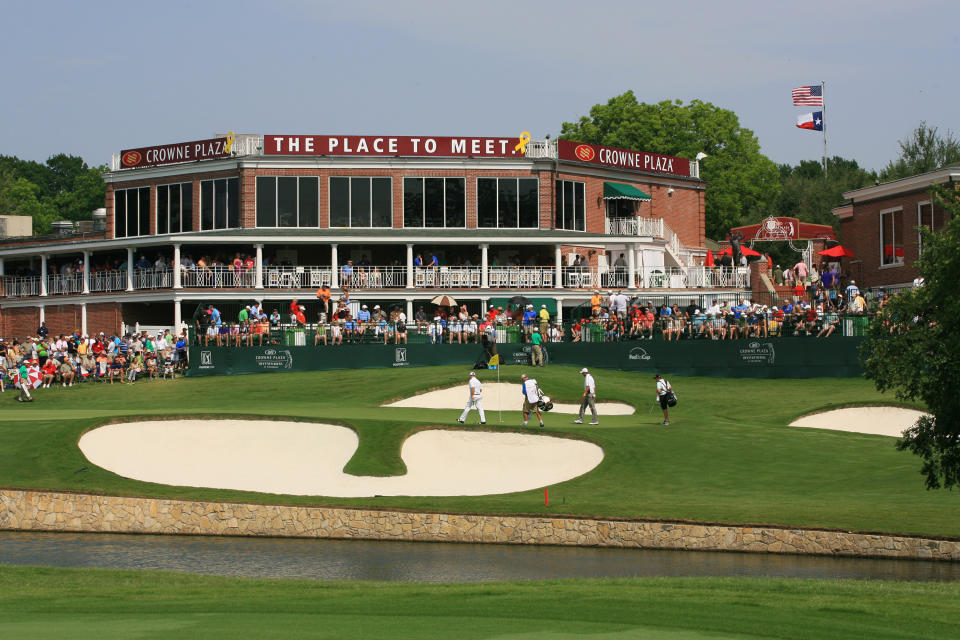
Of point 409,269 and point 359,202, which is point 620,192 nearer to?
point 409,269

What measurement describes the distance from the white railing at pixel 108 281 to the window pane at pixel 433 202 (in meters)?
15.0

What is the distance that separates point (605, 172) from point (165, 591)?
4699 centimetres

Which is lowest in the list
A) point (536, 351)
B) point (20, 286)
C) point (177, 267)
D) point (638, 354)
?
point (638, 354)

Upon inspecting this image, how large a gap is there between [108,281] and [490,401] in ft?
86.4

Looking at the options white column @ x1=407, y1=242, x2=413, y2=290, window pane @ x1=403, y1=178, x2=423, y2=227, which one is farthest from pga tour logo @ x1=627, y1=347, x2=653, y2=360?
window pane @ x1=403, y1=178, x2=423, y2=227

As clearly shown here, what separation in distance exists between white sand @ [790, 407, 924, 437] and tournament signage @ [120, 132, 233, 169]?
33432 mm

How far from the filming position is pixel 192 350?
146 ft

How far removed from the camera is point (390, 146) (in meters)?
56.0

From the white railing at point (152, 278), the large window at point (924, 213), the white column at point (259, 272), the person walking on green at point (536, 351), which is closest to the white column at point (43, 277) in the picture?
the white railing at point (152, 278)

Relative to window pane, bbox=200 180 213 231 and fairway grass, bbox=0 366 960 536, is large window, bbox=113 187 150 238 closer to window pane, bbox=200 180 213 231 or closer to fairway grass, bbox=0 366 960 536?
window pane, bbox=200 180 213 231

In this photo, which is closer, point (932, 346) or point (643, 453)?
point (932, 346)

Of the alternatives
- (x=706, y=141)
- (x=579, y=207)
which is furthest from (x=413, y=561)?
(x=706, y=141)

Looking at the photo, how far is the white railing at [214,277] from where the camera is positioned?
5191 cm

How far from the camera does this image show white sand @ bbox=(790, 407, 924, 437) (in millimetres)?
33000
